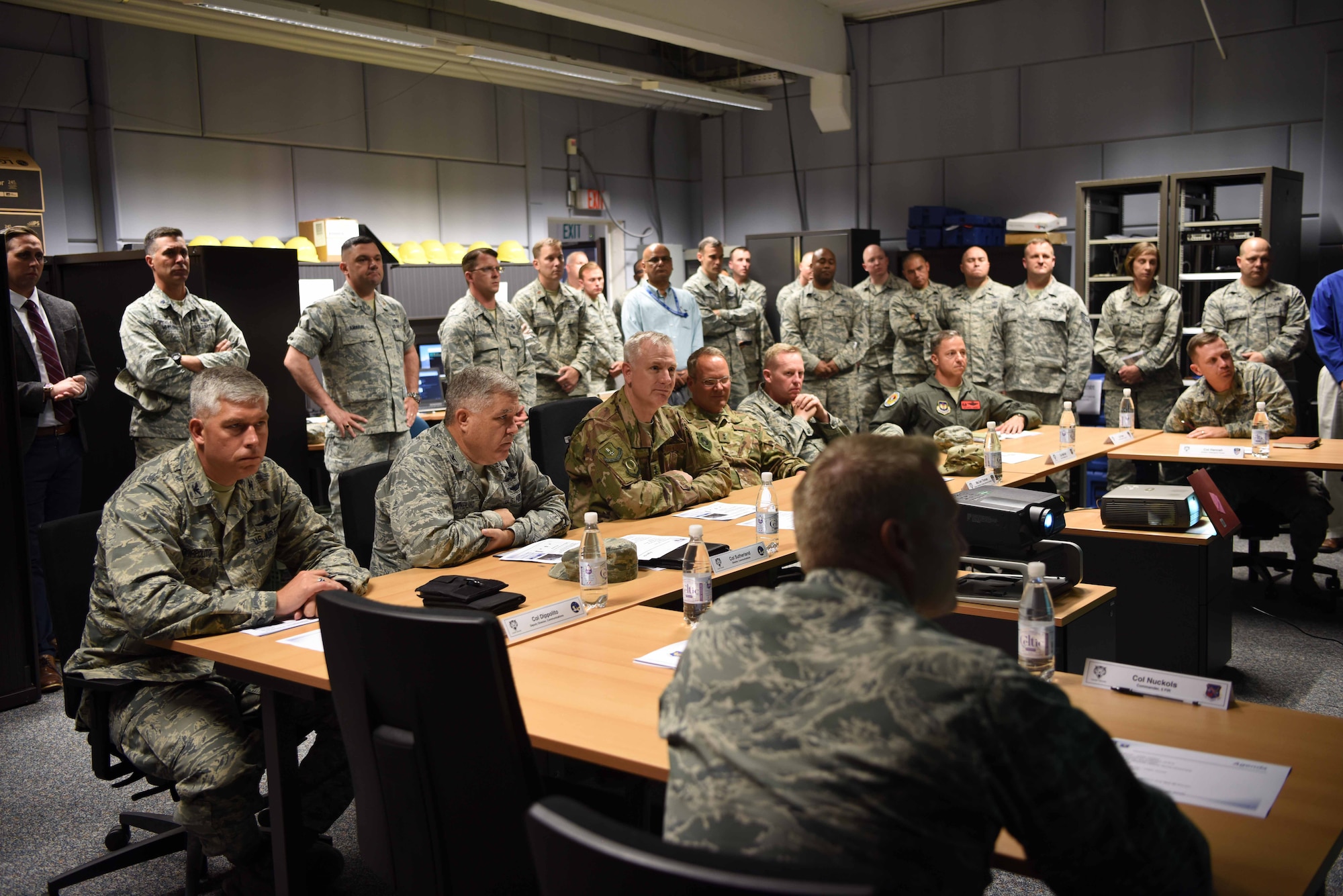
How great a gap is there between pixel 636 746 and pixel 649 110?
1093 cm

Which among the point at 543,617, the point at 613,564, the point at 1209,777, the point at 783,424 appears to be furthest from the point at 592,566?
the point at 783,424

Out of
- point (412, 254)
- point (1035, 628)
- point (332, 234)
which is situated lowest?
point (1035, 628)

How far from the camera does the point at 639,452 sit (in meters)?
4.06

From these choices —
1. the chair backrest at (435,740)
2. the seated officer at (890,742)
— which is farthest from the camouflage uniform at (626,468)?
Result: the seated officer at (890,742)

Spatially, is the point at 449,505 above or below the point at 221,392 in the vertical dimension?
below

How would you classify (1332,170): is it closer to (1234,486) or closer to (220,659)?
(1234,486)

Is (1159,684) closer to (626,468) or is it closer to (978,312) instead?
(626,468)

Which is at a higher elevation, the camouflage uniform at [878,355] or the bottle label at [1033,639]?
the camouflage uniform at [878,355]

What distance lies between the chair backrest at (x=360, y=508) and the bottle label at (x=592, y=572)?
33.6 inches

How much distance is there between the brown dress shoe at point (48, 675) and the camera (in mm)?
4457

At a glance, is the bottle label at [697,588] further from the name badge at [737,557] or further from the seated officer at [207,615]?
the seated officer at [207,615]

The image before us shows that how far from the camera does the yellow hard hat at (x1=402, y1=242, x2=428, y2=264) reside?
8.69 meters

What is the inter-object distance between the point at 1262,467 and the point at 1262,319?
216cm

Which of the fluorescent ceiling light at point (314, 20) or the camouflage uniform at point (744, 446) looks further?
the fluorescent ceiling light at point (314, 20)
